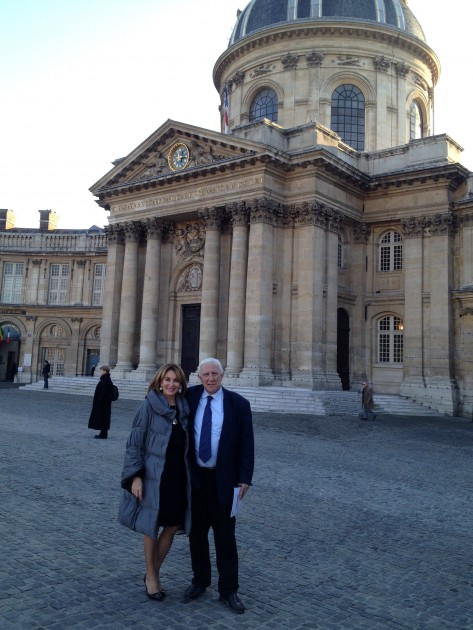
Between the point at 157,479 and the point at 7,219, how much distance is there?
49103 mm

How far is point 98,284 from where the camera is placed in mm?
45812

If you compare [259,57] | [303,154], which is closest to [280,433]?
[303,154]

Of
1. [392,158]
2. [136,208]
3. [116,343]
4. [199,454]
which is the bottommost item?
[199,454]

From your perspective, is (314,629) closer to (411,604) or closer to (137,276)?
(411,604)

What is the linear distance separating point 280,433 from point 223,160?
15.1 m

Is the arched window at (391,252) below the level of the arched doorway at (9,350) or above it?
above

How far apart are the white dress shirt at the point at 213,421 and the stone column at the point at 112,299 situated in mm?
28486

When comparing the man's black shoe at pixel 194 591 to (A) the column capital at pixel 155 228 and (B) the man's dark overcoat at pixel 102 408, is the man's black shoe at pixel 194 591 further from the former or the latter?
(A) the column capital at pixel 155 228

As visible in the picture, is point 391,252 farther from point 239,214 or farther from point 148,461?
point 148,461

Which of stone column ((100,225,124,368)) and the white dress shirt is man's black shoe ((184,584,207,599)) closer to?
the white dress shirt

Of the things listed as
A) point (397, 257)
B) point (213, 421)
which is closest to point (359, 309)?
point (397, 257)

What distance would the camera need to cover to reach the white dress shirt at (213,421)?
5273mm

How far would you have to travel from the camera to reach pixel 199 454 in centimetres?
526

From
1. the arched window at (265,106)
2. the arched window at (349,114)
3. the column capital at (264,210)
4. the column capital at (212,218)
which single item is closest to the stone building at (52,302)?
the arched window at (265,106)
